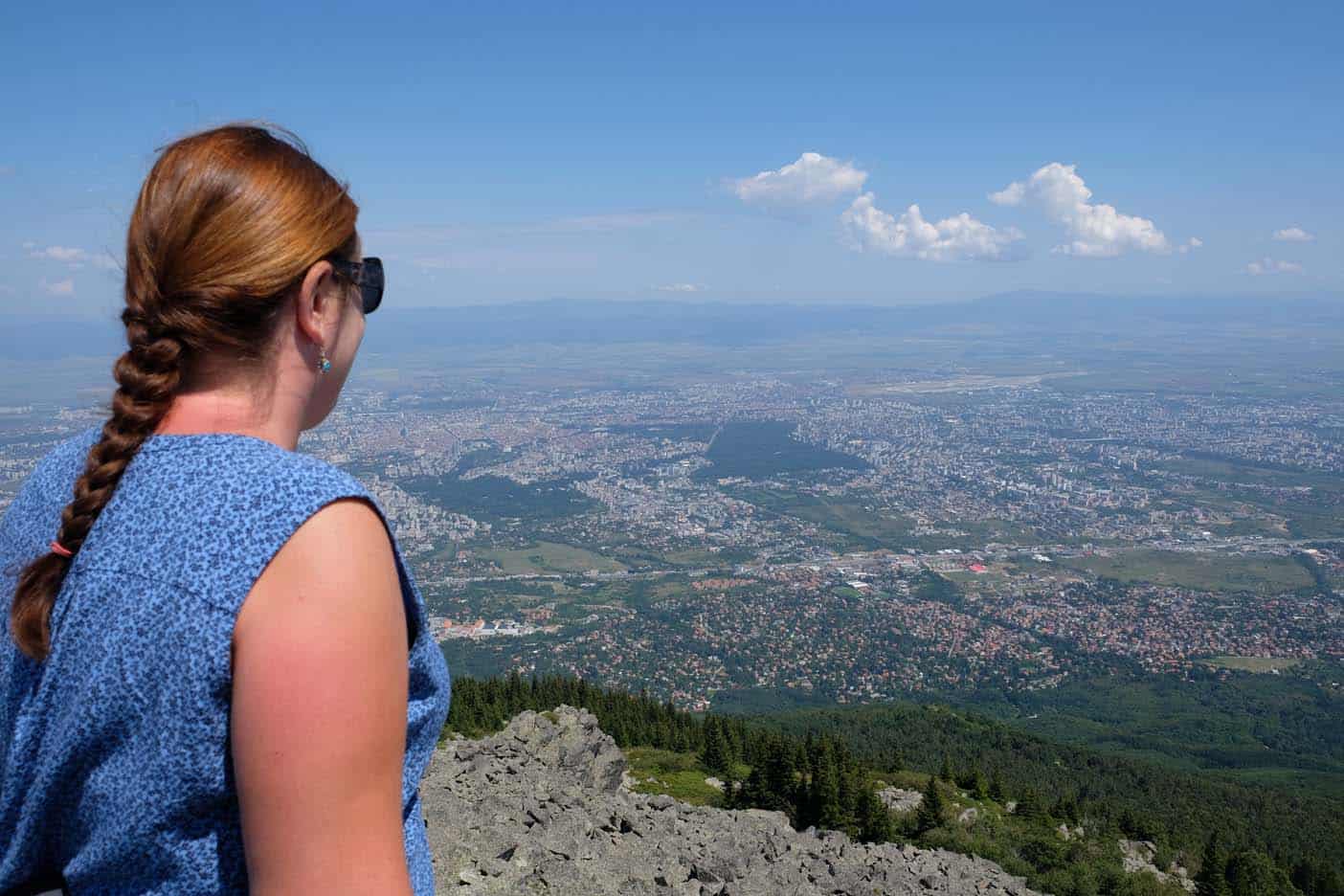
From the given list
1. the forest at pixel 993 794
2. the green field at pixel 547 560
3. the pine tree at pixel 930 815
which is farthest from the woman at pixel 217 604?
the green field at pixel 547 560

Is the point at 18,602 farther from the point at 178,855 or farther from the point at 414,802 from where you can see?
the point at 414,802

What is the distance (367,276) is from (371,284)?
26 mm

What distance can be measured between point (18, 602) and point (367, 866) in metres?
0.58

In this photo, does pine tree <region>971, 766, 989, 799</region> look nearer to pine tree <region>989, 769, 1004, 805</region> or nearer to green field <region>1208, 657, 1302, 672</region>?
pine tree <region>989, 769, 1004, 805</region>

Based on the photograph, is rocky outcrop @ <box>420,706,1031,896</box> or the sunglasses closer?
the sunglasses

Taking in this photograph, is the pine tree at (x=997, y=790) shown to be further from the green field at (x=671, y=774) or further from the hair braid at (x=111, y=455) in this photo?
the hair braid at (x=111, y=455)

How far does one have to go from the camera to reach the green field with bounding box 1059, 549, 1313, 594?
63469mm

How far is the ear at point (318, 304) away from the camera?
1.17m

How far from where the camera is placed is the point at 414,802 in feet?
4.42

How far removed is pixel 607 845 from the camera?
32.7 feet

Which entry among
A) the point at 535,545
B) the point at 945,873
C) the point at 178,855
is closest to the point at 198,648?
the point at 178,855

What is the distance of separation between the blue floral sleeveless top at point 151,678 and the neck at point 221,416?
37 millimetres

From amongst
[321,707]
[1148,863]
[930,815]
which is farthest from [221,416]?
[1148,863]

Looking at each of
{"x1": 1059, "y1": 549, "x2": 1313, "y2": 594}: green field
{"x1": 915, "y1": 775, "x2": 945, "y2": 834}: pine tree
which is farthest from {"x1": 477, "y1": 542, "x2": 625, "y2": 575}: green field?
{"x1": 915, "y1": 775, "x2": 945, "y2": 834}: pine tree
